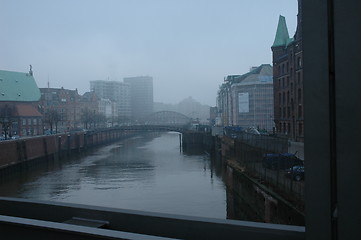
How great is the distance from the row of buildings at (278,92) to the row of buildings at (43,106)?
26.3 metres

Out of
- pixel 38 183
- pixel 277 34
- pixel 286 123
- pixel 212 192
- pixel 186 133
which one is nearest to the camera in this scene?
pixel 212 192

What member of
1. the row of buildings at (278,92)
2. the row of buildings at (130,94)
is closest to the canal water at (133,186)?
the row of buildings at (278,92)

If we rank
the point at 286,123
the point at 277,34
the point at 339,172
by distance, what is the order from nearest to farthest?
1. the point at 339,172
2. the point at 286,123
3. the point at 277,34

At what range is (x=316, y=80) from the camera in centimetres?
121

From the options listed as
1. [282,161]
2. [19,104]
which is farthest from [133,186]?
[19,104]

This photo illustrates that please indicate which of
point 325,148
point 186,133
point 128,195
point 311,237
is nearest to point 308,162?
point 325,148

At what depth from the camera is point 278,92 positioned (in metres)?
25.8

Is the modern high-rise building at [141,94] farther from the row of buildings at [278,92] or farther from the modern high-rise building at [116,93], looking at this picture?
the row of buildings at [278,92]

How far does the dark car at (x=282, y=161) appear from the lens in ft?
39.6

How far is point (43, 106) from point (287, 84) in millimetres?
44759

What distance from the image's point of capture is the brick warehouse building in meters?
21.0

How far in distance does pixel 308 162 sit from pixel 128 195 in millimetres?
16971

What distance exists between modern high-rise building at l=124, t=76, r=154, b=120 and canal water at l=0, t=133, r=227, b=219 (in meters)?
92.4

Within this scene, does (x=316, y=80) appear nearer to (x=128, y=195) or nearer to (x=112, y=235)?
(x=112, y=235)
